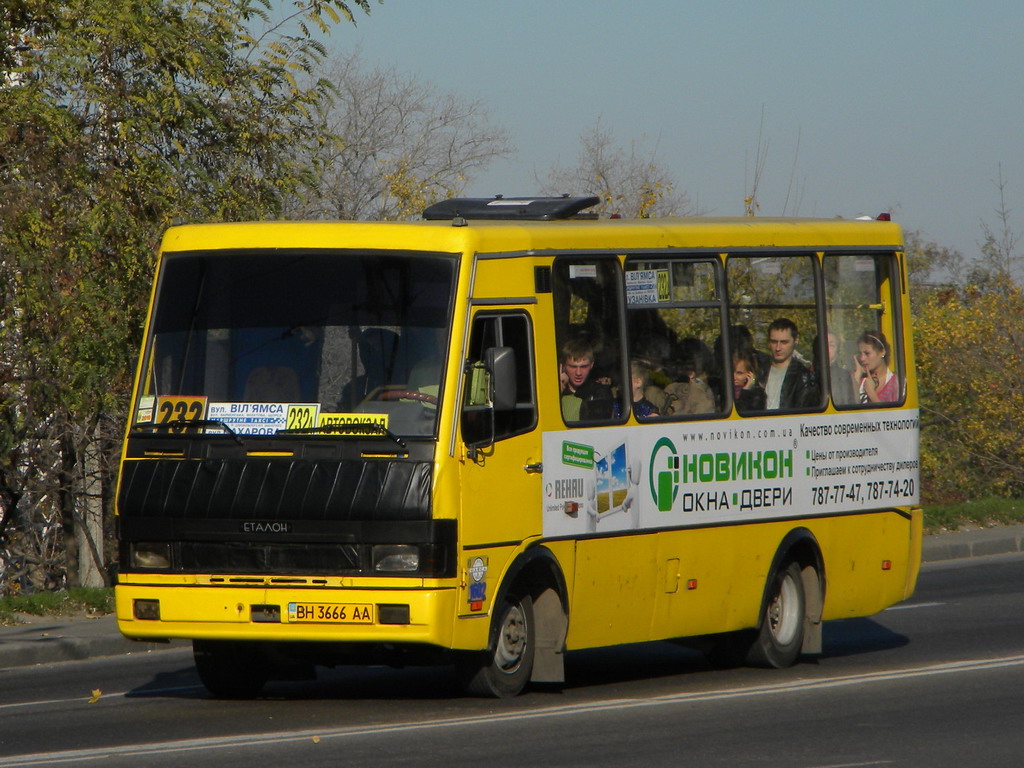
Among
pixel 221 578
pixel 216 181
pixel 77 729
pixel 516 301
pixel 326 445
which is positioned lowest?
pixel 77 729

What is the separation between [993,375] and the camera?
29.9 metres

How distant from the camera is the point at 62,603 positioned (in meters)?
15.2

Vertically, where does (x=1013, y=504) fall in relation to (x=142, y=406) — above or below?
below

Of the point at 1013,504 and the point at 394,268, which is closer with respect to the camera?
the point at 394,268

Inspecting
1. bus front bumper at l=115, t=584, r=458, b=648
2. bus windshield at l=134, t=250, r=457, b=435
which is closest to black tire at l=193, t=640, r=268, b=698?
bus front bumper at l=115, t=584, r=458, b=648

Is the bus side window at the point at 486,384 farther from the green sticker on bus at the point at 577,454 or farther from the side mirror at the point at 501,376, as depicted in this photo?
the green sticker on bus at the point at 577,454

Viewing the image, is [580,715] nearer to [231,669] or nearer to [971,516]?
[231,669]

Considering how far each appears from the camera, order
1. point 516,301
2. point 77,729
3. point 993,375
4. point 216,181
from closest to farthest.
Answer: point 77,729 → point 516,301 → point 216,181 → point 993,375

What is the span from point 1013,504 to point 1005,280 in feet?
24.2

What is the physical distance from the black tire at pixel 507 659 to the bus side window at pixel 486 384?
3.10 ft

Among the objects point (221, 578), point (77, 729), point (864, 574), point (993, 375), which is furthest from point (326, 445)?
point (993, 375)

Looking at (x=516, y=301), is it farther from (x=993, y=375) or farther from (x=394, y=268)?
(x=993, y=375)

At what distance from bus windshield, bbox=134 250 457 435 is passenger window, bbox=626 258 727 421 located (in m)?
1.70

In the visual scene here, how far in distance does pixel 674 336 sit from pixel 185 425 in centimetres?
316
